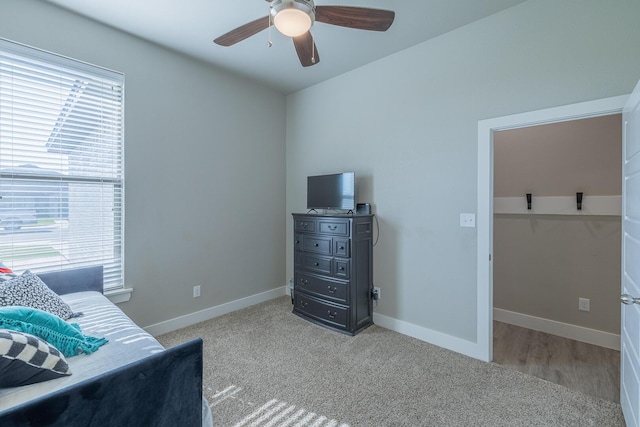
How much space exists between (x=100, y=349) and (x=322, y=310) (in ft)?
6.66

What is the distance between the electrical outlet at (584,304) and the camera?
283 centimetres

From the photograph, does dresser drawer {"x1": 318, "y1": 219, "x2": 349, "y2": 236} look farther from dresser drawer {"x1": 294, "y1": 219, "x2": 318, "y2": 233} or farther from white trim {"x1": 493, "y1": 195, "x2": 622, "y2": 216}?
white trim {"x1": 493, "y1": 195, "x2": 622, "y2": 216}

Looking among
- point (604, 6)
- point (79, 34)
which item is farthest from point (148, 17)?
point (604, 6)

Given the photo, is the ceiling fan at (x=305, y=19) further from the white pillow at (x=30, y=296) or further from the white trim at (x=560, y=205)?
the white trim at (x=560, y=205)

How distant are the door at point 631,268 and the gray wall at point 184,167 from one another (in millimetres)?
3308

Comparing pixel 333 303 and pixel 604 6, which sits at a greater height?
pixel 604 6

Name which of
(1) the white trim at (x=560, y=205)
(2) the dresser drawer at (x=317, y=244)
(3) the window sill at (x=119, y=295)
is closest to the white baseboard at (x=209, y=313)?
(3) the window sill at (x=119, y=295)

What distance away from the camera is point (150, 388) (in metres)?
1.08

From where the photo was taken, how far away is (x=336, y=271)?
3012 millimetres

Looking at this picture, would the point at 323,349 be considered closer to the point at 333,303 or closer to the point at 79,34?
the point at 333,303

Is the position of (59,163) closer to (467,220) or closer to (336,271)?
(336,271)

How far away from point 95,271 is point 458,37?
3.68 metres

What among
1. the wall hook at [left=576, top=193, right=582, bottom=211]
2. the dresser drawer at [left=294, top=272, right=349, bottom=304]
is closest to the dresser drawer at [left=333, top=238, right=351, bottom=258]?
the dresser drawer at [left=294, top=272, right=349, bottom=304]

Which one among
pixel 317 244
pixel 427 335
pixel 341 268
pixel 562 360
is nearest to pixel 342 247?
pixel 341 268
